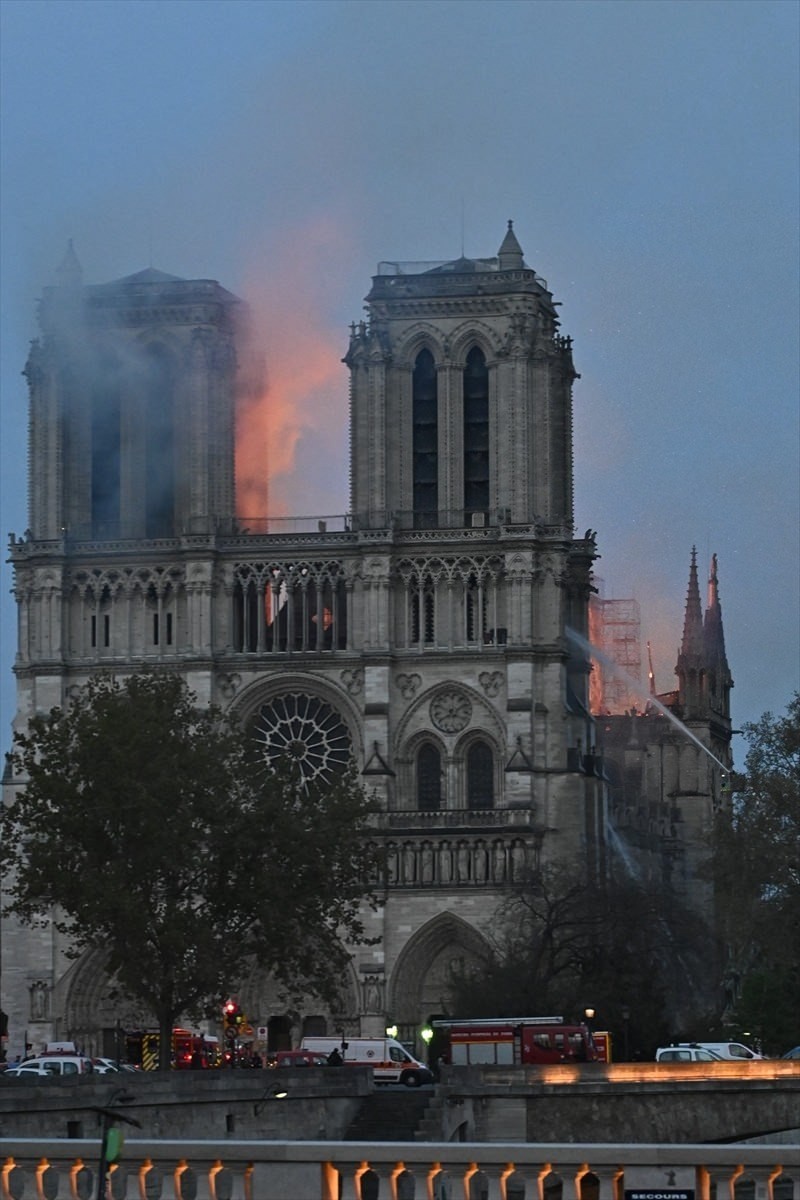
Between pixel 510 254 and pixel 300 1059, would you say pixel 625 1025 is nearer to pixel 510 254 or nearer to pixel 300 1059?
pixel 300 1059

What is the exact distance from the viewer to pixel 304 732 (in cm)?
10438

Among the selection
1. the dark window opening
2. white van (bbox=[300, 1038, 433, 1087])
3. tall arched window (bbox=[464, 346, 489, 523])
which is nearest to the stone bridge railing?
white van (bbox=[300, 1038, 433, 1087])

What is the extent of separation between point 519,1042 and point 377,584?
101ft

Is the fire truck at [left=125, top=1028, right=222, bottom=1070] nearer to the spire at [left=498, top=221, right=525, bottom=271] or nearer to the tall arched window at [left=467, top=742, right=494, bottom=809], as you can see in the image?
the tall arched window at [left=467, top=742, right=494, bottom=809]

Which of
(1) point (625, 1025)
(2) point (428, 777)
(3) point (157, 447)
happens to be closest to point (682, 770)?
(2) point (428, 777)

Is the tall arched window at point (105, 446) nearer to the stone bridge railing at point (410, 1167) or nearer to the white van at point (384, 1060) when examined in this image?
the white van at point (384, 1060)

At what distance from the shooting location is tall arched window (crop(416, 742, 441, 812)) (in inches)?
4035

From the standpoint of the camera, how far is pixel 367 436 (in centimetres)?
10431

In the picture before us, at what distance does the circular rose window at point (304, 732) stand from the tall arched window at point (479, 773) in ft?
13.7

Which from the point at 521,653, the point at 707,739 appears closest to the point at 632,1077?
the point at 521,653

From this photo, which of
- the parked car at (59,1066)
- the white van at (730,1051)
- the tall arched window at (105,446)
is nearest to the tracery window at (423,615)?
the tall arched window at (105,446)

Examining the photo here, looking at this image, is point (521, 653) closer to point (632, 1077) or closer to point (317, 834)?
point (317, 834)

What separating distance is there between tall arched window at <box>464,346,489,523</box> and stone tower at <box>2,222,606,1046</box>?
79 millimetres

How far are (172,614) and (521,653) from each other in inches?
486
